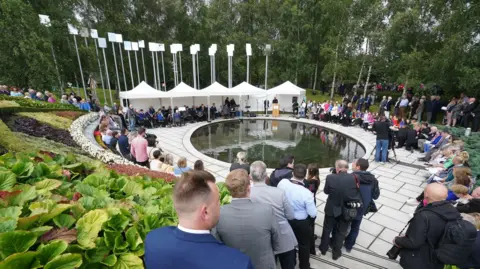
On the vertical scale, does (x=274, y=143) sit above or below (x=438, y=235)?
below

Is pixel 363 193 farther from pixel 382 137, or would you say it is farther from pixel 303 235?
pixel 382 137

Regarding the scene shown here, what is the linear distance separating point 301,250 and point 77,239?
275 cm

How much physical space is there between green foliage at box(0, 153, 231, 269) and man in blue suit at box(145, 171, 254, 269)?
1.43 feet

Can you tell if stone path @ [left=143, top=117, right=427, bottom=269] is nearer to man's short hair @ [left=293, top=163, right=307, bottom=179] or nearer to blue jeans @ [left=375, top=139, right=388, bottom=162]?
blue jeans @ [left=375, top=139, right=388, bottom=162]

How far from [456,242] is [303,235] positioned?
5.11ft

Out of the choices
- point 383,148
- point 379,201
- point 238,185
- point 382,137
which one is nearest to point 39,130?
point 238,185

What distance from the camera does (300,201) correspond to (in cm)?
303

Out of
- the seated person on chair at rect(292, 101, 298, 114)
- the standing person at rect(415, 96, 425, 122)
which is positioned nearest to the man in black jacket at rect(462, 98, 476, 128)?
the standing person at rect(415, 96, 425, 122)

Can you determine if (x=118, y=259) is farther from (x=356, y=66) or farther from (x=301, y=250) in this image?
(x=356, y=66)

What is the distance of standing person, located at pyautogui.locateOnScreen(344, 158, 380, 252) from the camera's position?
3.64 meters

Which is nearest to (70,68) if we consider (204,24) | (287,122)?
(204,24)

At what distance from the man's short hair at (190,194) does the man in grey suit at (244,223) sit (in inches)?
28.8

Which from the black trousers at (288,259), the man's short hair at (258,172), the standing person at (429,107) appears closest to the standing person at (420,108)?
the standing person at (429,107)

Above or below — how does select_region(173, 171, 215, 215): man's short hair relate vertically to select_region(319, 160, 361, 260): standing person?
above
